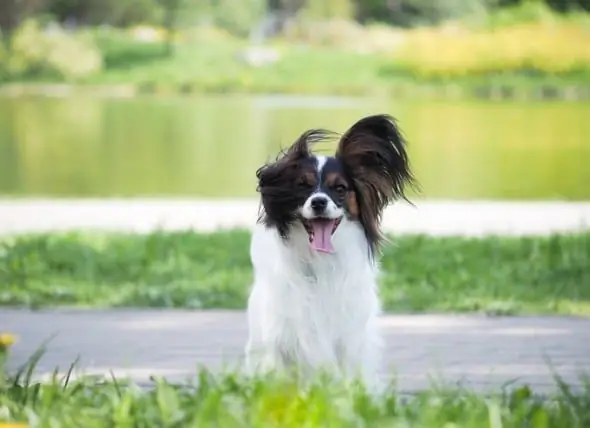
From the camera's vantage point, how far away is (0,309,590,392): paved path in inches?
232

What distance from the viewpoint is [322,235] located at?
4695 millimetres

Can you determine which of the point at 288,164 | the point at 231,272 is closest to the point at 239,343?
the point at 288,164

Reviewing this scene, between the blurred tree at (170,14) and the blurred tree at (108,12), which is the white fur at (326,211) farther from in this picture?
the blurred tree at (108,12)

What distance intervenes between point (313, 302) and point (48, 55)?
8.63 m

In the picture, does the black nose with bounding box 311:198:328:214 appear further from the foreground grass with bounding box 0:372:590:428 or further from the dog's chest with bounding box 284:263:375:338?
the foreground grass with bounding box 0:372:590:428

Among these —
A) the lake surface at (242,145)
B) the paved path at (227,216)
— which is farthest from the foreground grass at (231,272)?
the lake surface at (242,145)

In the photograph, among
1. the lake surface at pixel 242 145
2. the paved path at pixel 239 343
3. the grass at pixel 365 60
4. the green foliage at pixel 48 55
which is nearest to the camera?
the paved path at pixel 239 343

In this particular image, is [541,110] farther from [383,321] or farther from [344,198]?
[344,198]

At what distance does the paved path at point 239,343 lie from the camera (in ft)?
19.4

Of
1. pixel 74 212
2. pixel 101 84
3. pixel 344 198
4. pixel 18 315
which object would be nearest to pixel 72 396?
pixel 344 198

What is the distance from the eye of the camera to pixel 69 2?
12953mm

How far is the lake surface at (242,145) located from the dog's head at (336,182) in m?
7.57

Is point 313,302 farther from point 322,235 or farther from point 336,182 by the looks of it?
point 336,182

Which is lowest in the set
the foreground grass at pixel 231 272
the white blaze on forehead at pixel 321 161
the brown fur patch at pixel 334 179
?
the foreground grass at pixel 231 272
